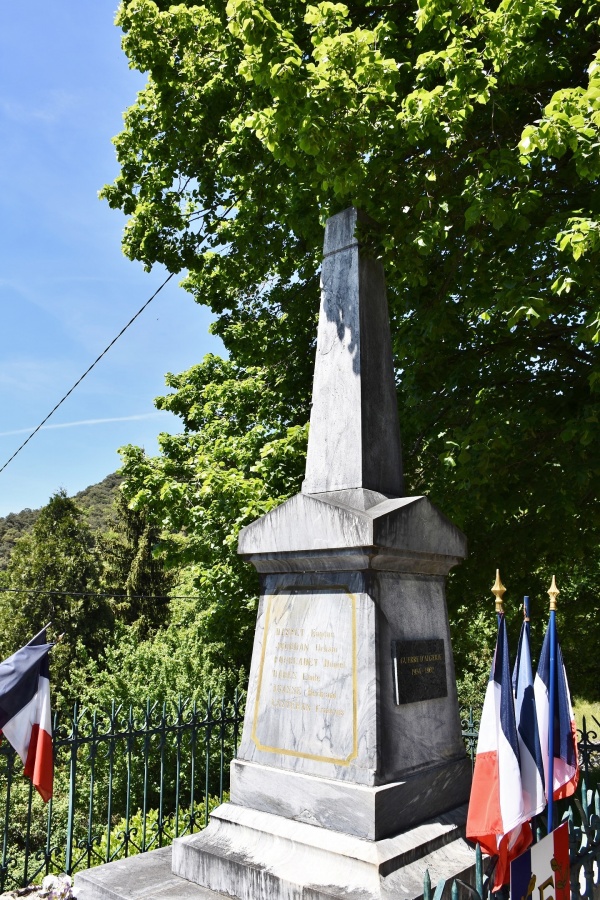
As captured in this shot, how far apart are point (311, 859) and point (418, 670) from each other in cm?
113

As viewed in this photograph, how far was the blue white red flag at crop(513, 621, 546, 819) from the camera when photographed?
3.49 metres

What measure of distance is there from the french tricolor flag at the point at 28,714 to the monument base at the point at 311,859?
46.4 inches

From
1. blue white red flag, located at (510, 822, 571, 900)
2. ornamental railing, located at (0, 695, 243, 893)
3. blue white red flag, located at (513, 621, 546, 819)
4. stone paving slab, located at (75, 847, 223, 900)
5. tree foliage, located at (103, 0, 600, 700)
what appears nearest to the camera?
blue white red flag, located at (510, 822, 571, 900)

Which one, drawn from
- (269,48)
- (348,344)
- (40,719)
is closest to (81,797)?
(40,719)

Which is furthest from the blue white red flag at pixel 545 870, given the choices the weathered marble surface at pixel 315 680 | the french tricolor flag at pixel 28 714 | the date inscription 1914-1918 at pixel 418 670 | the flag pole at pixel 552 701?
the french tricolor flag at pixel 28 714

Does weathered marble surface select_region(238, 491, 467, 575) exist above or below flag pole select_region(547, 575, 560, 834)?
above

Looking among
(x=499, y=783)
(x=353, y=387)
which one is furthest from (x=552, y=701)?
(x=353, y=387)

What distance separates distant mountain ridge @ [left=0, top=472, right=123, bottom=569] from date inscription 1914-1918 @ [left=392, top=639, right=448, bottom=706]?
42324mm

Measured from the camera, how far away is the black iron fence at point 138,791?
447cm

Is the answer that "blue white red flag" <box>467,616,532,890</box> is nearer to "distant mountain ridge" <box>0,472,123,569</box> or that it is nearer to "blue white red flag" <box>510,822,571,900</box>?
"blue white red flag" <box>510,822,571,900</box>

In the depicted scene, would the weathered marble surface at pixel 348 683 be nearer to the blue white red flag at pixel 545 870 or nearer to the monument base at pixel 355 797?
the monument base at pixel 355 797

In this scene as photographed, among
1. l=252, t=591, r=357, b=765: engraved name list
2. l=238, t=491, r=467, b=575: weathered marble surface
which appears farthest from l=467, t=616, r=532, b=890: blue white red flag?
l=238, t=491, r=467, b=575: weathered marble surface

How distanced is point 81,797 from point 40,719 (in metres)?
11.1

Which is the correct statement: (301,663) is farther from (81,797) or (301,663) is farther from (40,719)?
(81,797)
